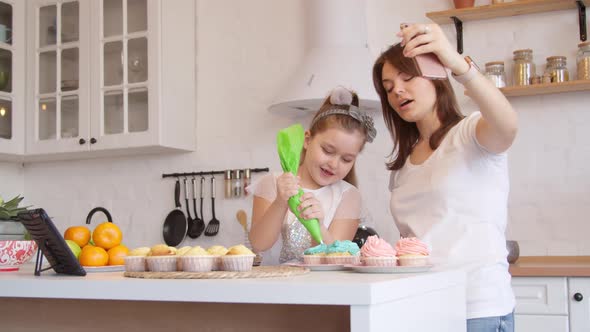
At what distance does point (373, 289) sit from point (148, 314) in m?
0.50

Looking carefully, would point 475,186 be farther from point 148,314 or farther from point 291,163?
point 148,314

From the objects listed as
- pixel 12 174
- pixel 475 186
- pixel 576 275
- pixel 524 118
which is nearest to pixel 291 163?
pixel 475 186

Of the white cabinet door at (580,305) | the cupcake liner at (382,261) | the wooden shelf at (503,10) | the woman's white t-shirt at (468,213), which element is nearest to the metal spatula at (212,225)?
the wooden shelf at (503,10)

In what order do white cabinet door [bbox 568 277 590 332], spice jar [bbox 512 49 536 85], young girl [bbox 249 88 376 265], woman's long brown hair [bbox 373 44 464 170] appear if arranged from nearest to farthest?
woman's long brown hair [bbox 373 44 464 170] → young girl [bbox 249 88 376 265] → white cabinet door [bbox 568 277 590 332] → spice jar [bbox 512 49 536 85]

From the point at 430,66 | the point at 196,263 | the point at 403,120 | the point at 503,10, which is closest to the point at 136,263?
the point at 196,263

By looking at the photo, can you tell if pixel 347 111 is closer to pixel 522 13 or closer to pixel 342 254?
pixel 342 254

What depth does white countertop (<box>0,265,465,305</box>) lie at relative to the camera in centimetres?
105

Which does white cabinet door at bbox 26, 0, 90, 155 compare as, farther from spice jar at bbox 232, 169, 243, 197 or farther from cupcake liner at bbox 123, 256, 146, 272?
cupcake liner at bbox 123, 256, 146, 272

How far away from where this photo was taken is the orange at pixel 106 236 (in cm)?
168

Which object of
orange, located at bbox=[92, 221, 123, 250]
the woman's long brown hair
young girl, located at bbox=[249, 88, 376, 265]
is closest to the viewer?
orange, located at bbox=[92, 221, 123, 250]

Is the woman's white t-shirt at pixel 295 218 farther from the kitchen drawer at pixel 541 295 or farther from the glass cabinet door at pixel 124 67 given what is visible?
the glass cabinet door at pixel 124 67

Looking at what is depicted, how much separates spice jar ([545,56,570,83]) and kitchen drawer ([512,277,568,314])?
0.91 meters

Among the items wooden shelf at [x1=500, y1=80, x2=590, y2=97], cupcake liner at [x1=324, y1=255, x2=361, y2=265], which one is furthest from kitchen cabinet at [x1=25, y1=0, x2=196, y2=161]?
cupcake liner at [x1=324, y1=255, x2=361, y2=265]

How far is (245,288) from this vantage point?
3.63 feet
